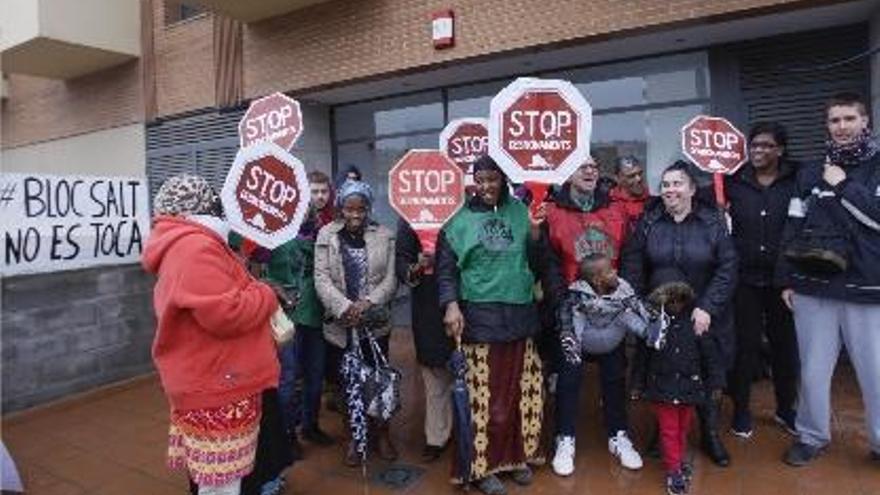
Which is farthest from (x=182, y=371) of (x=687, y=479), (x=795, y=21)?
(x=795, y=21)

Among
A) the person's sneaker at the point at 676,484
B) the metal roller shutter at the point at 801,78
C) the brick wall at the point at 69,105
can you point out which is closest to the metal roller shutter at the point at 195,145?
the brick wall at the point at 69,105

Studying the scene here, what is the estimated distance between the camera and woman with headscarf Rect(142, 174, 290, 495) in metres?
2.64

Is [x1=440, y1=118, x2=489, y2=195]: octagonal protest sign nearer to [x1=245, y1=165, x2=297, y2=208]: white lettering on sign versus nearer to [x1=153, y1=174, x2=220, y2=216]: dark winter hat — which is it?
[x1=245, y1=165, x2=297, y2=208]: white lettering on sign

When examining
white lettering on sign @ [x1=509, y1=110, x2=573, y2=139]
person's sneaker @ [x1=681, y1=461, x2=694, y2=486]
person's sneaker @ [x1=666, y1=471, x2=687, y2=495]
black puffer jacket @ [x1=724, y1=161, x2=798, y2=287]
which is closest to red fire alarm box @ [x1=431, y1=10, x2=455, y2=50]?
black puffer jacket @ [x1=724, y1=161, x2=798, y2=287]

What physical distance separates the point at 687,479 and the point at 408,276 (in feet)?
6.02

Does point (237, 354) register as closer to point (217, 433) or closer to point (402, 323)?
A: point (217, 433)

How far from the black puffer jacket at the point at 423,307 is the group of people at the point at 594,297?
1 cm

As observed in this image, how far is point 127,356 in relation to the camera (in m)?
6.28

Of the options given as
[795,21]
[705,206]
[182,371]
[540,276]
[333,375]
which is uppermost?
[795,21]

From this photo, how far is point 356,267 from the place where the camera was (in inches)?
163

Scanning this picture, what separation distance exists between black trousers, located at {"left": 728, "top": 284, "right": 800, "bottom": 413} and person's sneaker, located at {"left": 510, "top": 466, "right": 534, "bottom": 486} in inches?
57.4

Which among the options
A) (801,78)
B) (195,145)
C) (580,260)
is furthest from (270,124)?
(195,145)

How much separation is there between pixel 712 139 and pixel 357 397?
274 cm

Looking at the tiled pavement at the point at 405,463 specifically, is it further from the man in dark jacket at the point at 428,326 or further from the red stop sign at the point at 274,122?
the red stop sign at the point at 274,122
